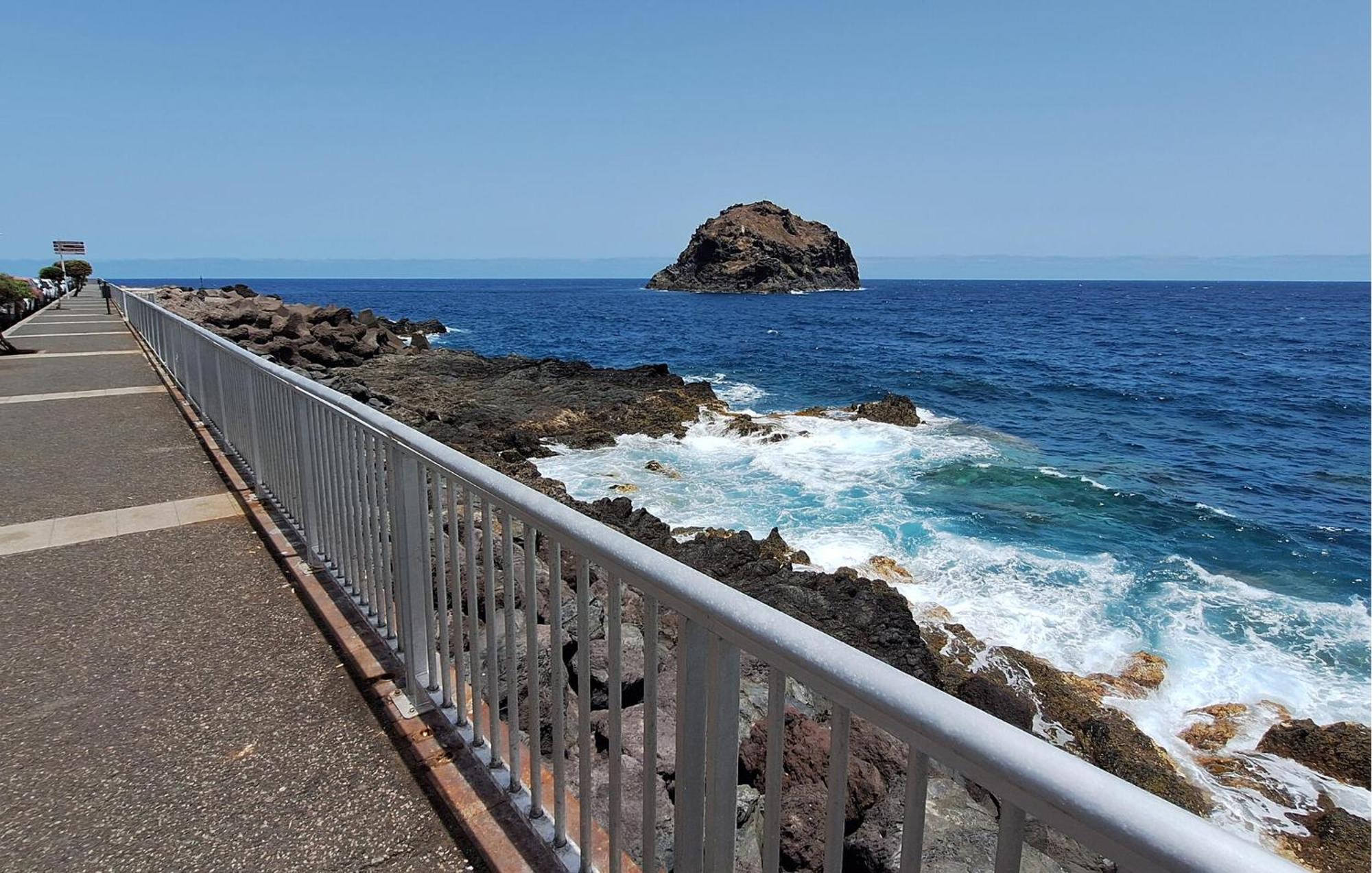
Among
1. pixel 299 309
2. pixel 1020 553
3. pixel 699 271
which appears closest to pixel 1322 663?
pixel 1020 553

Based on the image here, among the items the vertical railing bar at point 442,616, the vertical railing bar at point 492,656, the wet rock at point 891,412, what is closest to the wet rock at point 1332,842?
the vertical railing bar at point 492,656

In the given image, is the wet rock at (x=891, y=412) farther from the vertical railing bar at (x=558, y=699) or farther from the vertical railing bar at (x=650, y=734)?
the vertical railing bar at (x=650, y=734)

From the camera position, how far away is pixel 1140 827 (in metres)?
0.97

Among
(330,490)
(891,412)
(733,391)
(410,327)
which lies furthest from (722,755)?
(410,327)

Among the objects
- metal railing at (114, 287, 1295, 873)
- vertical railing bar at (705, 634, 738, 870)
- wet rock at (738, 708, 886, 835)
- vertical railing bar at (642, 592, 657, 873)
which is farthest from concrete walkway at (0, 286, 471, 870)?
→ wet rock at (738, 708, 886, 835)

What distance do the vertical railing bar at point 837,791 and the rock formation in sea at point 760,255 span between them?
123 m

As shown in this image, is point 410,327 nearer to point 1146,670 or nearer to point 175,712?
point 1146,670

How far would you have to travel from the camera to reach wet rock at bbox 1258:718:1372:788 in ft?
23.1

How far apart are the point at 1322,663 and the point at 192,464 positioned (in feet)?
40.4

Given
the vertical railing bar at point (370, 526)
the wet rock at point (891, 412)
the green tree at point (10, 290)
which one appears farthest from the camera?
the wet rock at point (891, 412)

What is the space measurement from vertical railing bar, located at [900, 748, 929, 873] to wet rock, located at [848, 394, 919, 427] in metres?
21.1

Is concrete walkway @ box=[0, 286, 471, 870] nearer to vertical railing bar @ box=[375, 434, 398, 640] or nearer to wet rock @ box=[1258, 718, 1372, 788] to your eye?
vertical railing bar @ box=[375, 434, 398, 640]

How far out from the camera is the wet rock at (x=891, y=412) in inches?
861

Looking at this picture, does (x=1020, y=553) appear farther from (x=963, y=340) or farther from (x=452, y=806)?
(x=963, y=340)
